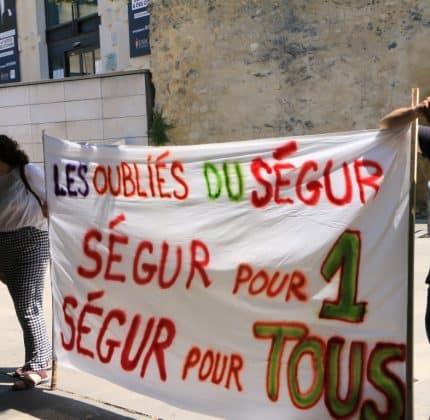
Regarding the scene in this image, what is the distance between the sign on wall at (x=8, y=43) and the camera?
726 inches

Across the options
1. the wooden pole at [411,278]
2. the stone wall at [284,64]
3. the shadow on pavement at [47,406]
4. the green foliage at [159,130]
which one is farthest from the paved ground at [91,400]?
the green foliage at [159,130]

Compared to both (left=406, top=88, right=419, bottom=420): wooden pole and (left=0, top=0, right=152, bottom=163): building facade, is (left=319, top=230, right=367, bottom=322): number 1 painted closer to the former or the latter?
(left=406, top=88, right=419, bottom=420): wooden pole

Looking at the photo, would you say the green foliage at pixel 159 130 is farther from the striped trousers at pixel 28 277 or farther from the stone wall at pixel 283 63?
the striped trousers at pixel 28 277

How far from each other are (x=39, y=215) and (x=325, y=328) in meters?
2.14

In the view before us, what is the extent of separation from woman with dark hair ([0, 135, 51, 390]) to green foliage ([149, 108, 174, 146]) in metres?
9.71

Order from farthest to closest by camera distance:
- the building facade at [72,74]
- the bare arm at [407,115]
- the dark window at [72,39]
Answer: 1. the dark window at [72,39]
2. the building facade at [72,74]
3. the bare arm at [407,115]

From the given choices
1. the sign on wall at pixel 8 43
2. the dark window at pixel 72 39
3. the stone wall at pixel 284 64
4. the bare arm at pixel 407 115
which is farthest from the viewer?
the sign on wall at pixel 8 43

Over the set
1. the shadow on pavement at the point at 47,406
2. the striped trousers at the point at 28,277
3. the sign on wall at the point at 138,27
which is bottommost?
the shadow on pavement at the point at 47,406

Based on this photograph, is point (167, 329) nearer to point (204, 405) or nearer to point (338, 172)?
point (204, 405)

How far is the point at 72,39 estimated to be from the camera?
17672mm

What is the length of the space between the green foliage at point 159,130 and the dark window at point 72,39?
11.7 ft

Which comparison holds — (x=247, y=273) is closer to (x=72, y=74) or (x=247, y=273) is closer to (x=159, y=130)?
(x=159, y=130)

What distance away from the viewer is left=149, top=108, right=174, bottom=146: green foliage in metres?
14.0

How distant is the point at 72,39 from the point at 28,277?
1456cm
